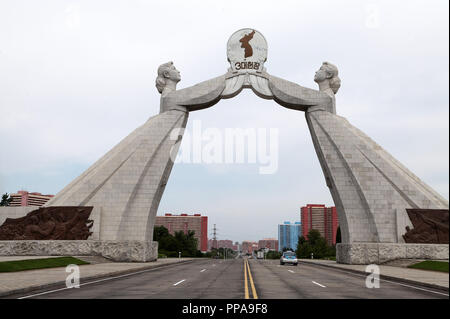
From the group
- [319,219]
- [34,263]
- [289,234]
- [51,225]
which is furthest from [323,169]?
[289,234]

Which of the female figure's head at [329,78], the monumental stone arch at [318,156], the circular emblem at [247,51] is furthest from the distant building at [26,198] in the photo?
the female figure's head at [329,78]

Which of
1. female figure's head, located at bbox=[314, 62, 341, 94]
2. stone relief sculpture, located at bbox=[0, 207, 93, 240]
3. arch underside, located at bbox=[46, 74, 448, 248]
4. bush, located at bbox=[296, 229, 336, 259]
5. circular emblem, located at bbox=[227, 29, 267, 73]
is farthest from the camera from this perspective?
bush, located at bbox=[296, 229, 336, 259]

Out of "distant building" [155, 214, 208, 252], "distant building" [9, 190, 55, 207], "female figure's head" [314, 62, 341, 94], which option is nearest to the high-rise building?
"distant building" [155, 214, 208, 252]

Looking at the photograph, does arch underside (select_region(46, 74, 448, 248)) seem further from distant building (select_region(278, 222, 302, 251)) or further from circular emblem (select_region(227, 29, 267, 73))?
distant building (select_region(278, 222, 302, 251))

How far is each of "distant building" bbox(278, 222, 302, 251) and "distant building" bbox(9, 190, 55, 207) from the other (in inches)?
5069

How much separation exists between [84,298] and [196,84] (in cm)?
2615

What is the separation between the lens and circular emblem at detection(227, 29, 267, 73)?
34.5 meters

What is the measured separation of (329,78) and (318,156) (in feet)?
22.7

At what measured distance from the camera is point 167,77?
3459 cm

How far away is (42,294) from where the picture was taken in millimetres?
10781

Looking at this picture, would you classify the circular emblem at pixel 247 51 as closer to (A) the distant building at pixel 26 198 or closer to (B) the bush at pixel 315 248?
(B) the bush at pixel 315 248

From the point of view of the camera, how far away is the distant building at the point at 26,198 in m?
65.7

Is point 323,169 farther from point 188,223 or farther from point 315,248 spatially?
point 188,223
